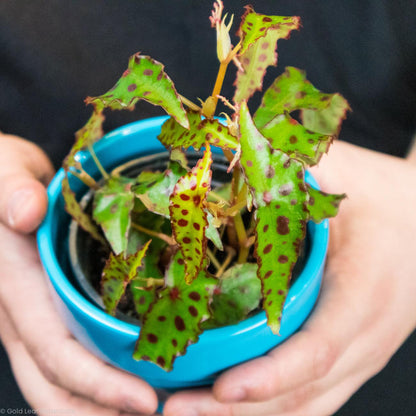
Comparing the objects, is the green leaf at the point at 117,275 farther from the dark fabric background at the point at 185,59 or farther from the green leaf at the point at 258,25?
the dark fabric background at the point at 185,59

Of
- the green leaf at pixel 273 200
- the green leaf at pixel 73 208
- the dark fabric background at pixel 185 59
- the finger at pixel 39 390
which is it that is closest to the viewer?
the green leaf at pixel 273 200

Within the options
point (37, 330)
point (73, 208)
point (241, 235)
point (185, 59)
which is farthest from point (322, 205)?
point (185, 59)

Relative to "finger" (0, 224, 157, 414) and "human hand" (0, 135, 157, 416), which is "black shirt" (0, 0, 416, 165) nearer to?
"human hand" (0, 135, 157, 416)

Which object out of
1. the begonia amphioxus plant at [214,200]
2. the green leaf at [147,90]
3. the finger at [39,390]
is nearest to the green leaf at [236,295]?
the begonia amphioxus plant at [214,200]

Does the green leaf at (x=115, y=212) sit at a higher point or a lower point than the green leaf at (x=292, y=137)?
lower

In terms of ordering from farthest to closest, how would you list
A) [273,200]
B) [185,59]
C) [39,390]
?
[185,59] → [39,390] → [273,200]

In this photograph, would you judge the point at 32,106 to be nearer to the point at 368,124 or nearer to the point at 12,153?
the point at 12,153

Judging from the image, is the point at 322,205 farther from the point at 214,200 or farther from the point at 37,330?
the point at 37,330
